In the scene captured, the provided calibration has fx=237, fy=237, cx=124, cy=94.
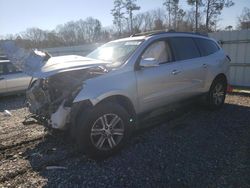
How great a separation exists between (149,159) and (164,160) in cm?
23

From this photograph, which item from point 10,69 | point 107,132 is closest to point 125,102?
point 107,132

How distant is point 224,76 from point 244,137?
2220 mm

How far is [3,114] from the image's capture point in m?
6.91

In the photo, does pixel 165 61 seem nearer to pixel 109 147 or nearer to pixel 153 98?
pixel 153 98

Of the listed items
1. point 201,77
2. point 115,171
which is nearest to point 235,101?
point 201,77

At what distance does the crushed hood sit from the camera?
11.9 feet

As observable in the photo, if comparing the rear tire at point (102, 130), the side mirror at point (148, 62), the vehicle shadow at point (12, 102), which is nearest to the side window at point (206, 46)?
the side mirror at point (148, 62)

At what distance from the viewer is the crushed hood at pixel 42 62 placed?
3639 millimetres

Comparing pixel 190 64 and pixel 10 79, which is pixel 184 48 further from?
pixel 10 79

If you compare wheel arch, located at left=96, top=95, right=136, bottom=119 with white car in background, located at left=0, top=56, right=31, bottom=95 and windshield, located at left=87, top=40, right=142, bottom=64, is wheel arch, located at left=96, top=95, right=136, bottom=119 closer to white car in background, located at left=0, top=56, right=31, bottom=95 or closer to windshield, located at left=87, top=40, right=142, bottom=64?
windshield, located at left=87, top=40, right=142, bottom=64

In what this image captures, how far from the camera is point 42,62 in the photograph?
4113mm

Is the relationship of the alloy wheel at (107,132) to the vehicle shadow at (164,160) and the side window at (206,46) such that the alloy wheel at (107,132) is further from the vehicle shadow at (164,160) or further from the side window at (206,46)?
the side window at (206,46)

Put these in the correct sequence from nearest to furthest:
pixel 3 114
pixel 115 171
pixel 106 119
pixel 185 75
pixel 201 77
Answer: pixel 115 171 → pixel 106 119 → pixel 185 75 → pixel 201 77 → pixel 3 114

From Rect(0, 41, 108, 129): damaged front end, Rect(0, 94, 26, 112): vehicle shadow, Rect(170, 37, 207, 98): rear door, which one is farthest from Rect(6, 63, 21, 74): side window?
Rect(170, 37, 207, 98): rear door
